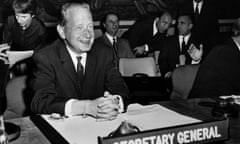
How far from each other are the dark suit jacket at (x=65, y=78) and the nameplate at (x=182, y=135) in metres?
0.77

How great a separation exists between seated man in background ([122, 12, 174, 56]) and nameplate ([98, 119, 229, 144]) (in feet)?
15.8

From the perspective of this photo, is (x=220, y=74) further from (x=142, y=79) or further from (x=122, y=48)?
(x=122, y=48)

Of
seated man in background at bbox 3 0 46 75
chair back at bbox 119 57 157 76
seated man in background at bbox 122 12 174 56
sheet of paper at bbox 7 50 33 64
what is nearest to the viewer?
sheet of paper at bbox 7 50 33 64

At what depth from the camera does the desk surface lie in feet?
4.89

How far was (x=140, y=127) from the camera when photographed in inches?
64.2

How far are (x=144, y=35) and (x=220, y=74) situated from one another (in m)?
3.78

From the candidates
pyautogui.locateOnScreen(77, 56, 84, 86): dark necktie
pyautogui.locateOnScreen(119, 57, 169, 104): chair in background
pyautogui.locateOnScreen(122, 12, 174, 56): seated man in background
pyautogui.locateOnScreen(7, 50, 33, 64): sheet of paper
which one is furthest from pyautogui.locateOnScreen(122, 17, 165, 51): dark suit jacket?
pyautogui.locateOnScreen(77, 56, 84, 86): dark necktie

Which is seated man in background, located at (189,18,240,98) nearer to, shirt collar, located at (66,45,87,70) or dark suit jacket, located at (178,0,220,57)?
shirt collar, located at (66,45,87,70)

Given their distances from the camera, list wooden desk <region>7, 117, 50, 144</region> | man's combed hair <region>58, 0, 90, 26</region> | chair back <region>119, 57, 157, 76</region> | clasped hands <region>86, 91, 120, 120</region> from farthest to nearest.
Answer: chair back <region>119, 57, 157, 76</region> → man's combed hair <region>58, 0, 90, 26</region> → clasped hands <region>86, 91, 120, 120</region> → wooden desk <region>7, 117, 50, 144</region>

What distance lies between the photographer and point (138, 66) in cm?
400

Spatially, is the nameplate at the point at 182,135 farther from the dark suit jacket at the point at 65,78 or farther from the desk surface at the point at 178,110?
the dark suit jacket at the point at 65,78

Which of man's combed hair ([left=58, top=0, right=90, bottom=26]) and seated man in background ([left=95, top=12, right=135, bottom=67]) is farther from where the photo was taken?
seated man in background ([left=95, top=12, right=135, bottom=67])

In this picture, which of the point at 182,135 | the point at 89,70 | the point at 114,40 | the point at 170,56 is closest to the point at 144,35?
the point at 114,40

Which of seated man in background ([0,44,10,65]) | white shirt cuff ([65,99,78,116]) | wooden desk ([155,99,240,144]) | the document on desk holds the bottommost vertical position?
wooden desk ([155,99,240,144])
